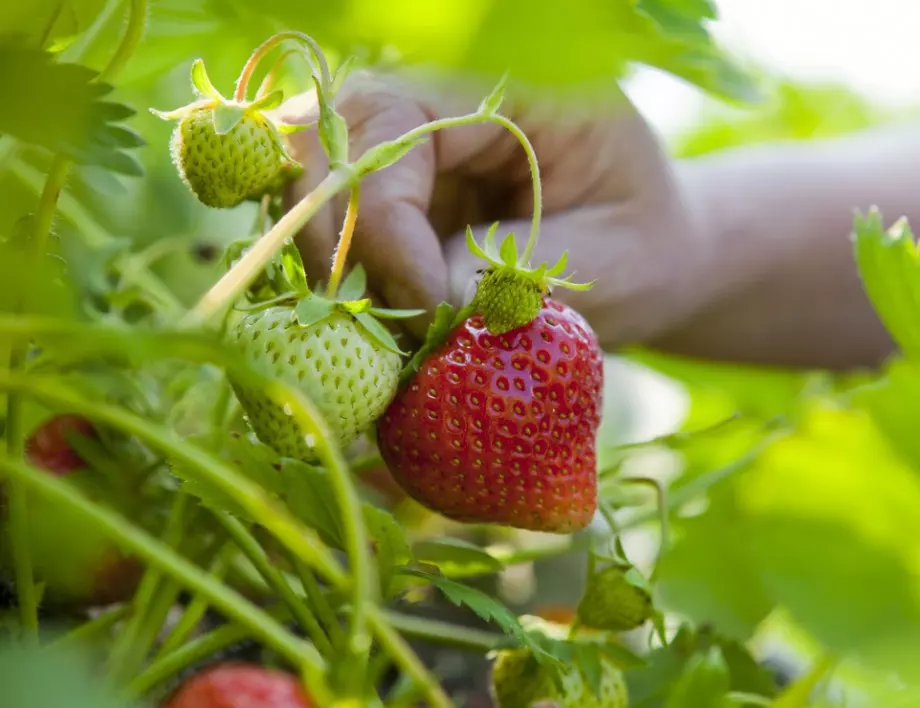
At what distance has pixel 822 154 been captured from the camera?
117cm

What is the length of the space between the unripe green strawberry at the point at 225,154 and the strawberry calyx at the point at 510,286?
0.09 metres

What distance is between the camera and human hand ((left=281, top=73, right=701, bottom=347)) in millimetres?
484

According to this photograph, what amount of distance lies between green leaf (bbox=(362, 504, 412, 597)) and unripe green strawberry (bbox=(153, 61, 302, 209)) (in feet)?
0.44

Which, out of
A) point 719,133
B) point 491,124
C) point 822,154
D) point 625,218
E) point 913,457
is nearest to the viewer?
point 913,457

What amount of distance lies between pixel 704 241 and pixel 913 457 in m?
0.68

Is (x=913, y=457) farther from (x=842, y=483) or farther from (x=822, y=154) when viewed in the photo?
(x=822, y=154)

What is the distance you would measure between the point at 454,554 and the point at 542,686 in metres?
0.07

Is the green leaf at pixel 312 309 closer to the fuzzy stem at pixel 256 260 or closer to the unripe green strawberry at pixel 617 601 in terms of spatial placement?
the fuzzy stem at pixel 256 260

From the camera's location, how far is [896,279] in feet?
1.41

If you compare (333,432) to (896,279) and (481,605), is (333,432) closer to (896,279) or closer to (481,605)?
(481,605)

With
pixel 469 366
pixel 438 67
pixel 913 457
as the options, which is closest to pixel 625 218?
pixel 469 366

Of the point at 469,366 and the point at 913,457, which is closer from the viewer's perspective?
the point at 913,457

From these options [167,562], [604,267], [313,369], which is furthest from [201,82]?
[604,267]

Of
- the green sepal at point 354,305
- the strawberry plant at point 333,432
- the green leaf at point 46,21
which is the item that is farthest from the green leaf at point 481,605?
the green leaf at point 46,21
